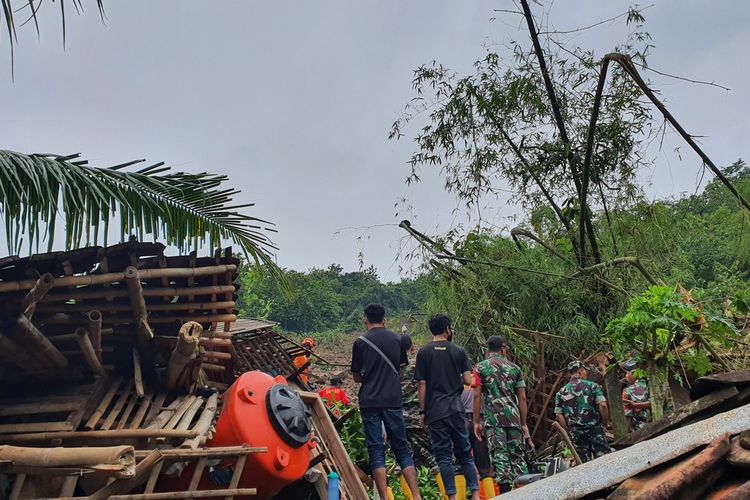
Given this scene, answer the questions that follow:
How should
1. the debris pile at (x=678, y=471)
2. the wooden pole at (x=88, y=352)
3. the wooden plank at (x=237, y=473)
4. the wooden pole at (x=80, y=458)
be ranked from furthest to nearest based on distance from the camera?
1. the wooden pole at (x=88, y=352)
2. the wooden plank at (x=237, y=473)
3. the wooden pole at (x=80, y=458)
4. the debris pile at (x=678, y=471)

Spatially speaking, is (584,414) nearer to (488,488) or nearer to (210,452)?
(488,488)

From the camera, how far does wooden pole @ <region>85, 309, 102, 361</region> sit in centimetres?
477

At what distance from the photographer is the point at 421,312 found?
29.1 ft

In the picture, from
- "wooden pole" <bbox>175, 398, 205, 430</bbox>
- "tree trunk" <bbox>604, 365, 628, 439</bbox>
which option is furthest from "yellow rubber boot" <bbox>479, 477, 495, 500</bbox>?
"wooden pole" <bbox>175, 398, 205, 430</bbox>

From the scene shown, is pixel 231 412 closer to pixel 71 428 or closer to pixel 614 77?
pixel 71 428

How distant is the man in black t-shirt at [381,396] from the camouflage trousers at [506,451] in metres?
1.09

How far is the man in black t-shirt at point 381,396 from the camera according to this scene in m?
5.12

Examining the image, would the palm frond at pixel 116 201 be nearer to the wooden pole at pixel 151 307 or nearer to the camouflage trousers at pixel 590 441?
the wooden pole at pixel 151 307

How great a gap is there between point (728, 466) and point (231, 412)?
140 inches

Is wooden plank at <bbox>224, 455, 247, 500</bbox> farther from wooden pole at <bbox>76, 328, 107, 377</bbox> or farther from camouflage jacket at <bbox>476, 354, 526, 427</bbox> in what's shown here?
camouflage jacket at <bbox>476, 354, 526, 427</bbox>

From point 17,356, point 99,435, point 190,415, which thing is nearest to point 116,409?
point 99,435

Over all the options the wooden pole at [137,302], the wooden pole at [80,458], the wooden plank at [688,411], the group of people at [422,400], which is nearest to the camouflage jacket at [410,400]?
the group of people at [422,400]

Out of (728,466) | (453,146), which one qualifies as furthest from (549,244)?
(728,466)

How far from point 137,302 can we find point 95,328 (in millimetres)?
344
